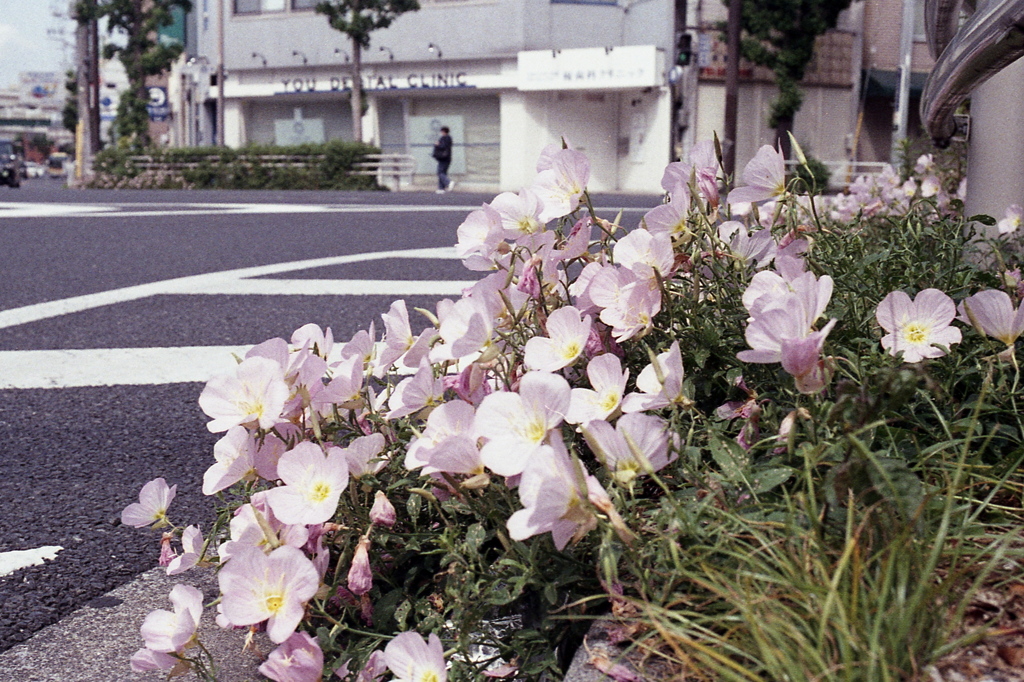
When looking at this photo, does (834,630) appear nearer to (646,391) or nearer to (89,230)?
(646,391)

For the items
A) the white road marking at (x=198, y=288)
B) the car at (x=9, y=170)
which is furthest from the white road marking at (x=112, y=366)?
the car at (x=9, y=170)

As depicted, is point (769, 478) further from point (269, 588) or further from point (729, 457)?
point (269, 588)

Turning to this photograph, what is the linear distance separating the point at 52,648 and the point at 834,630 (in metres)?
1.05

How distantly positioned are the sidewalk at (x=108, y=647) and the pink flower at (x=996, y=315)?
2.85 ft

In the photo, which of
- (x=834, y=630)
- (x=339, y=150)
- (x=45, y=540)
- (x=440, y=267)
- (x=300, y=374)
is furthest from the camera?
(x=339, y=150)

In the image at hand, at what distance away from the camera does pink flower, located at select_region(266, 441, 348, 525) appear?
50.3 inches

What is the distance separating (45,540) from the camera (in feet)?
6.14

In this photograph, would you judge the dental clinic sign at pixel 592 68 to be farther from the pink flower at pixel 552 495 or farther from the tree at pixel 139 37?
the pink flower at pixel 552 495

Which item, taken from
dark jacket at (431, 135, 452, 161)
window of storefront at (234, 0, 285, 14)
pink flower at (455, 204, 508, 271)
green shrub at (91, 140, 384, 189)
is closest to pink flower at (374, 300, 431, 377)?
pink flower at (455, 204, 508, 271)

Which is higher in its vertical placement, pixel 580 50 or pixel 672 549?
pixel 580 50

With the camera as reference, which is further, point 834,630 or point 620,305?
point 620,305

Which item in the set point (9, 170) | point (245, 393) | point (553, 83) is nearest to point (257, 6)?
point (9, 170)

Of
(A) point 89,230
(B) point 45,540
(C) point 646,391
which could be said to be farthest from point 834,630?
(A) point 89,230

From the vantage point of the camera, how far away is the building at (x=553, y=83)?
97.1ft
